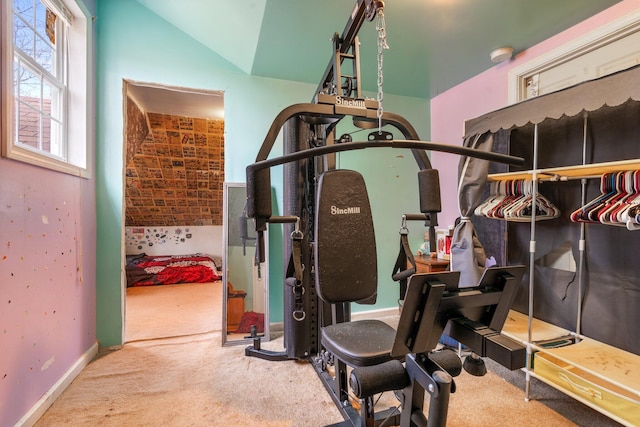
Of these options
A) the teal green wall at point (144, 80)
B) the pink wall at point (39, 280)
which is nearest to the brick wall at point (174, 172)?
the teal green wall at point (144, 80)

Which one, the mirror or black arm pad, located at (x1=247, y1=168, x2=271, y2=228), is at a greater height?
black arm pad, located at (x1=247, y1=168, x2=271, y2=228)

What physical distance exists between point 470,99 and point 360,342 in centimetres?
266

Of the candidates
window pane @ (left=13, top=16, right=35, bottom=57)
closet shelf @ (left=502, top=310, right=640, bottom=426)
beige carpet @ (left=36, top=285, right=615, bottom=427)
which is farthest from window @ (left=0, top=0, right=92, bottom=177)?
closet shelf @ (left=502, top=310, right=640, bottom=426)

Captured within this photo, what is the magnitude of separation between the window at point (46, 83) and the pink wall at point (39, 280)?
16cm

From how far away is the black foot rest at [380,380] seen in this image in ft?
3.26

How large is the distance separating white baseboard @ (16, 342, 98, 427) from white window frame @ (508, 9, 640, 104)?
3.91 metres

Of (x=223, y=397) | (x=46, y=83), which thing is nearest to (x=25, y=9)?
(x=46, y=83)

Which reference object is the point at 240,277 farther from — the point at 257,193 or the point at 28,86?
the point at 28,86

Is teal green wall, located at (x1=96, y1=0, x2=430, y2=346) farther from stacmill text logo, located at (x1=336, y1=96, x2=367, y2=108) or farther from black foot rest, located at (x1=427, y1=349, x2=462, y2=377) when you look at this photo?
black foot rest, located at (x1=427, y1=349, x2=462, y2=377)

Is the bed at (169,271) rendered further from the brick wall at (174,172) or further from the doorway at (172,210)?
the brick wall at (174,172)

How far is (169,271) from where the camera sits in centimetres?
470

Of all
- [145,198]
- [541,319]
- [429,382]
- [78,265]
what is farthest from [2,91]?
[145,198]

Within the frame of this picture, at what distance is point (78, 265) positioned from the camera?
2078mm

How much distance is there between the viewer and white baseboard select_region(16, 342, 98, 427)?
1.54 m
